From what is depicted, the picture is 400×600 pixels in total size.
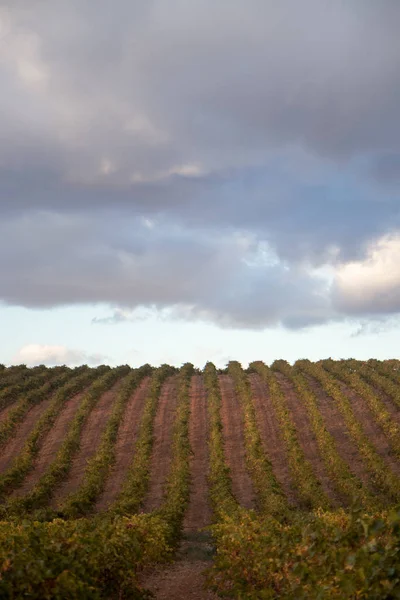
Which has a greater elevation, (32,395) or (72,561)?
(32,395)

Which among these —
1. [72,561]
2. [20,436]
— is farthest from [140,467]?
[72,561]

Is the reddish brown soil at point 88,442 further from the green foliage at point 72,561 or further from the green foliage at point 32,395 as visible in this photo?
the green foliage at point 72,561

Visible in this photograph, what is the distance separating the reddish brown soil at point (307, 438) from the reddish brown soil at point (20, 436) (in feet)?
58.0

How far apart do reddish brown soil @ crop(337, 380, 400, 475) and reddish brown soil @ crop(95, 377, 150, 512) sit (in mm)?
14860

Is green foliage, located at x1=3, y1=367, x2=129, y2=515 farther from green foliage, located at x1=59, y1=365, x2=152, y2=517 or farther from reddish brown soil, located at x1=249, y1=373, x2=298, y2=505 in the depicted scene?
reddish brown soil, located at x1=249, y1=373, x2=298, y2=505

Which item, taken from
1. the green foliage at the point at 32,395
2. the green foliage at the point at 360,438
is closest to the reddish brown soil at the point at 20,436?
the green foliage at the point at 32,395

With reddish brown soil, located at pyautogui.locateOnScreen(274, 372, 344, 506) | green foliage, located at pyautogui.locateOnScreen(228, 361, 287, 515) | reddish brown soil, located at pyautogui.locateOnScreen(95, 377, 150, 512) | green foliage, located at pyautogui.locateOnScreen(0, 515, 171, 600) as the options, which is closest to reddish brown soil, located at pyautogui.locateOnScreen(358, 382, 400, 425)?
reddish brown soil, located at pyautogui.locateOnScreen(274, 372, 344, 506)

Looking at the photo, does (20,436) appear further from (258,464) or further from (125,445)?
(258,464)

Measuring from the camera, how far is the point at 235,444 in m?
40.6

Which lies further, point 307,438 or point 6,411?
point 6,411

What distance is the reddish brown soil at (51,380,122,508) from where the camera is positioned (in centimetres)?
3267

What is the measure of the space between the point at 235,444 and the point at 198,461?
393 centimetres

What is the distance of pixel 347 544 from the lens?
9281mm

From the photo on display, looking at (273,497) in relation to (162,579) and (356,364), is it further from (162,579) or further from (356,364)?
(356,364)
